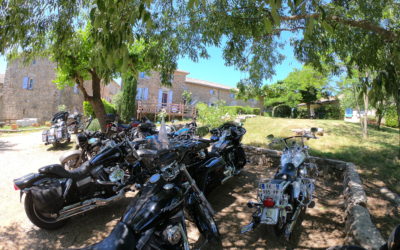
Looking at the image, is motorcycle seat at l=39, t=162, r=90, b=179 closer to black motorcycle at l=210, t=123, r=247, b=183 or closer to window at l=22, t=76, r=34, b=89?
black motorcycle at l=210, t=123, r=247, b=183

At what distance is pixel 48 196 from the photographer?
3111mm

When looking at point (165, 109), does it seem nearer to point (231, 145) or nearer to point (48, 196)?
point (231, 145)

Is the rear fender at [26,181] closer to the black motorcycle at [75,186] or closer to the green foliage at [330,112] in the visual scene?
the black motorcycle at [75,186]

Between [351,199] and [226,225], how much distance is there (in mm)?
1825

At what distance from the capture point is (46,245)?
10.0 feet

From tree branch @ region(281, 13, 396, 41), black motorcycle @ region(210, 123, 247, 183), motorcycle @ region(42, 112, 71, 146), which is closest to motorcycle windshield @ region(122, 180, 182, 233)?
black motorcycle @ region(210, 123, 247, 183)

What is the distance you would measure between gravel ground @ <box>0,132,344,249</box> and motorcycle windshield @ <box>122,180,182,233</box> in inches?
51.4

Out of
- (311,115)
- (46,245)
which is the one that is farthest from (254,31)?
(311,115)

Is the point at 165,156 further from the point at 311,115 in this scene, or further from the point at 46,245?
the point at 311,115

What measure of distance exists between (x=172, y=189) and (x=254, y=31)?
3793mm

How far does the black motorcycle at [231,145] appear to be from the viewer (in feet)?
16.7

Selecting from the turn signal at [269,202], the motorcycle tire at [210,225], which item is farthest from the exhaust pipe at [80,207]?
the turn signal at [269,202]

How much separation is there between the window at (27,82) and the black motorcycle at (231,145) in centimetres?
2431

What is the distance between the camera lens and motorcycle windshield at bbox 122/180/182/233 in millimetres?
1941
